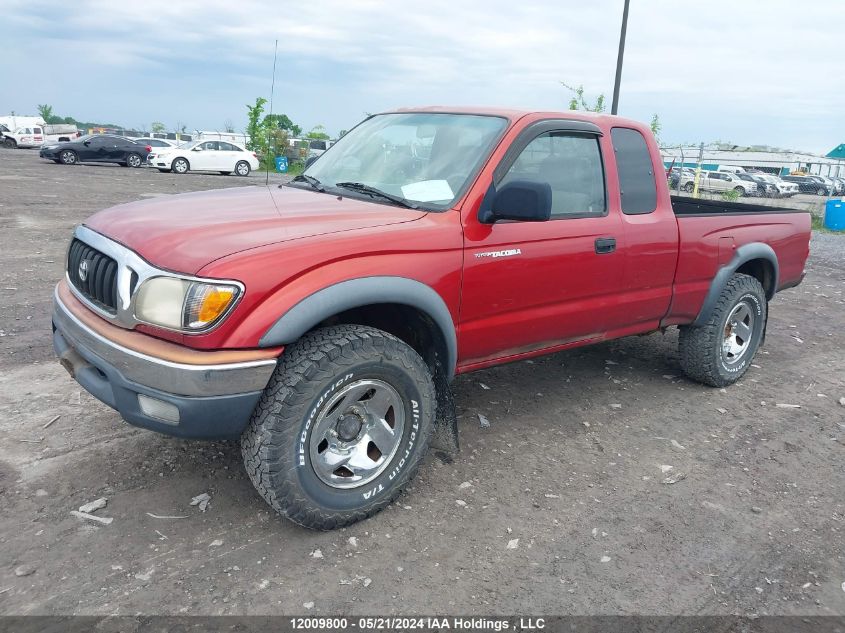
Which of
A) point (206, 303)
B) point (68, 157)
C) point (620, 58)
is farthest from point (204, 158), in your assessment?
point (206, 303)

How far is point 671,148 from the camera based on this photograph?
20984 mm

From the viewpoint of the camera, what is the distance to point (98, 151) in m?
27.5

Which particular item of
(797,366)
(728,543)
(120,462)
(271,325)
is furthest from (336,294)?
(797,366)

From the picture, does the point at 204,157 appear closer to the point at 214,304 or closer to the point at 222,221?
the point at 222,221

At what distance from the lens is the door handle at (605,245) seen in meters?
3.90

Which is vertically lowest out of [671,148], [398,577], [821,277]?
[398,577]

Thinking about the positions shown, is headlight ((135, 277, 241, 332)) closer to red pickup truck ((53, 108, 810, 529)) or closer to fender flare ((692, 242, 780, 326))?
red pickup truck ((53, 108, 810, 529))

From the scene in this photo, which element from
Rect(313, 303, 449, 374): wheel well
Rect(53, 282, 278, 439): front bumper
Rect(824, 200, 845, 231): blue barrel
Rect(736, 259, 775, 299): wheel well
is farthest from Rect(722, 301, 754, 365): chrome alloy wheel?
Rect(824, 200, 845, 231): blue barrel

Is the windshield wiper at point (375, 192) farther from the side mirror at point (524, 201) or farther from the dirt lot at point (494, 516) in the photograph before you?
the dirt lot at point (494, 516)

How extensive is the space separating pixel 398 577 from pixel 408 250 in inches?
56.0

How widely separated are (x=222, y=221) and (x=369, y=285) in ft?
2.37

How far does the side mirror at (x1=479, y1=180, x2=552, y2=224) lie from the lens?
317cm

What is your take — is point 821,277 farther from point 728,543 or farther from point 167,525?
point 167,525

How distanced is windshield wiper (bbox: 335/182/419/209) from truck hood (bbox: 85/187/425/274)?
0.26 feet
